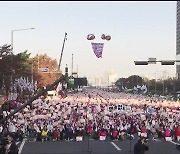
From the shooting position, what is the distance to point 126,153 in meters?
27.7

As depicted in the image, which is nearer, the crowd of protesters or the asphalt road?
the asphalt road

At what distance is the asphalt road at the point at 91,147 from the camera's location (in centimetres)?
2835

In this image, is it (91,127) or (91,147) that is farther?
(91,127)

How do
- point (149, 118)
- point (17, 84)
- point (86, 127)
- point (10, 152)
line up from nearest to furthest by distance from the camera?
point (10, 152)
point (86, 127)
point (149, 118)
point (17, 84)

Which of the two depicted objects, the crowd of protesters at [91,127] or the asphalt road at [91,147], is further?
the crowd of protesters at [91,127]

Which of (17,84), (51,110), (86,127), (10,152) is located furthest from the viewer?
(17,84)

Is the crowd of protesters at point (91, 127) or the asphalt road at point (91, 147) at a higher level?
the crowd of protesters at point (91, 127)

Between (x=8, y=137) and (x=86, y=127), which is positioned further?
(x=86, y=127)

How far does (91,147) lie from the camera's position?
1203 inches

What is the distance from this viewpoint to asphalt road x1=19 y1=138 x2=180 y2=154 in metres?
28.3

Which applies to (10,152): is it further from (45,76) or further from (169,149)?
(45,76)

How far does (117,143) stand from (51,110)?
14.1 meters

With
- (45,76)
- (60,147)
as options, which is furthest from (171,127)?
(45,76)

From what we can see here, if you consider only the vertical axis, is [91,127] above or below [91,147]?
above
